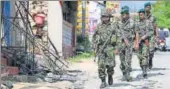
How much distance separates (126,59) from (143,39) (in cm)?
109

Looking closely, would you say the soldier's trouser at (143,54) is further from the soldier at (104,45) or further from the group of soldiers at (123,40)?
the soldier at (104,45)

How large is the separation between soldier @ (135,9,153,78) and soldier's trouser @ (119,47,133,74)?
28.0 inches

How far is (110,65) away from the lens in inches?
502

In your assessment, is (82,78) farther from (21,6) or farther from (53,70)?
(21,6)

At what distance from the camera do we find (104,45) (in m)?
12.7

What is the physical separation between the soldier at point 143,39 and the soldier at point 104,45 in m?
2.38

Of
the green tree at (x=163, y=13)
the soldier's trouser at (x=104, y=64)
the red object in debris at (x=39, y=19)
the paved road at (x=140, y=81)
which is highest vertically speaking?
the green tree at (x=163, y=13)

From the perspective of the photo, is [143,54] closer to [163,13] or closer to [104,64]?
[104,64]

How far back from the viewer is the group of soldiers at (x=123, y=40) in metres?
12.7

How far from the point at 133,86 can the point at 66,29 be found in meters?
13.0

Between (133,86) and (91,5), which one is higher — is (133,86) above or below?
below

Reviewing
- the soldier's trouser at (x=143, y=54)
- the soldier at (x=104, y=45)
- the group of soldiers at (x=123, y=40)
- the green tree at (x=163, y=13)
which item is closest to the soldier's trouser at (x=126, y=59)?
the group of soldiers at (x=123, y=40)

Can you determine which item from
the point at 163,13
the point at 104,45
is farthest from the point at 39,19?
the point at 163,13

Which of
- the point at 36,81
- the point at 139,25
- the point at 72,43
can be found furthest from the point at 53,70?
the point at 72,43
